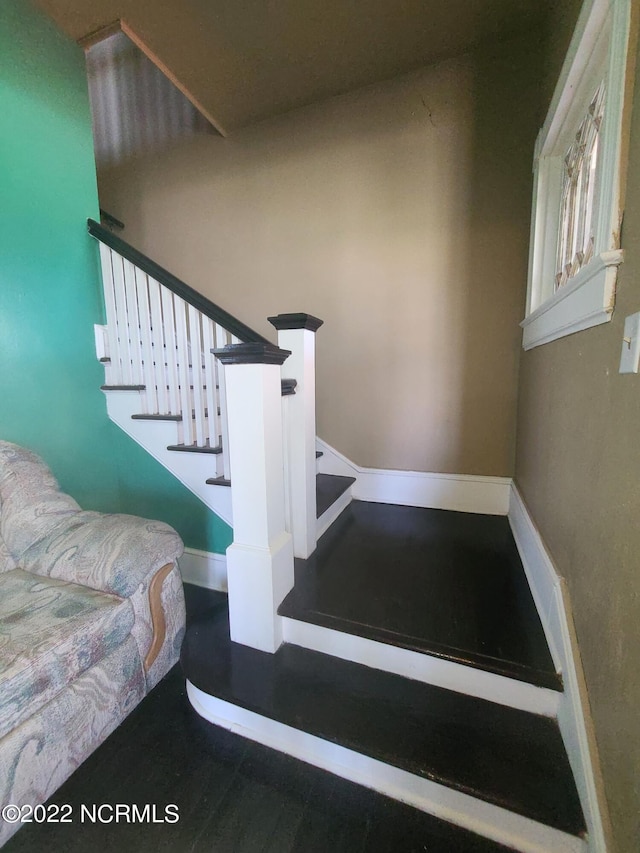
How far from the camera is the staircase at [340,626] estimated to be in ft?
3.05

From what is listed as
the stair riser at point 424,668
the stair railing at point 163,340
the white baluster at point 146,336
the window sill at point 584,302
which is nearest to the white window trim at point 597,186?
the window sill at point 584,302

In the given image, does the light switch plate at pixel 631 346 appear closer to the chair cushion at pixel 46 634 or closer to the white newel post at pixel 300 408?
the white newel post at pixel 300 408

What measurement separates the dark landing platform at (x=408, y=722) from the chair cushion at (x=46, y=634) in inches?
13.0

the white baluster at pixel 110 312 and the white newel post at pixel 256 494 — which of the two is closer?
the white newel post at pixel 256 494

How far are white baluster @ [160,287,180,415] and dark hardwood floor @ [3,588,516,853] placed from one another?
1361 mm

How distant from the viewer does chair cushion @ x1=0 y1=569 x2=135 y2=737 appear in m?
0.92

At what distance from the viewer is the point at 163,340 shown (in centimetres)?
189

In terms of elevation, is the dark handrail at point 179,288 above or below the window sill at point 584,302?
above

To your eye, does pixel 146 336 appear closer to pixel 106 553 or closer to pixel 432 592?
pixel 106 553

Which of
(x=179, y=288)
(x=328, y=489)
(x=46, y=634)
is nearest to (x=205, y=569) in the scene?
(x=328, y=489)

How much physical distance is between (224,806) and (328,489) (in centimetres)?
138

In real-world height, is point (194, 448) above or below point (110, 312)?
below

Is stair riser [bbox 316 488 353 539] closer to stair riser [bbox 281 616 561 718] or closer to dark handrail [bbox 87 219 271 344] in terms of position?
stair riser [bbox 281 616 561 718]

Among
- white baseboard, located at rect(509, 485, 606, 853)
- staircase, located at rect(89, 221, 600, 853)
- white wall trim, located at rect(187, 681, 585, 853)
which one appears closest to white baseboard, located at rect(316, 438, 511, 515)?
staircase, located at rect(89, 221, 600, 853)
